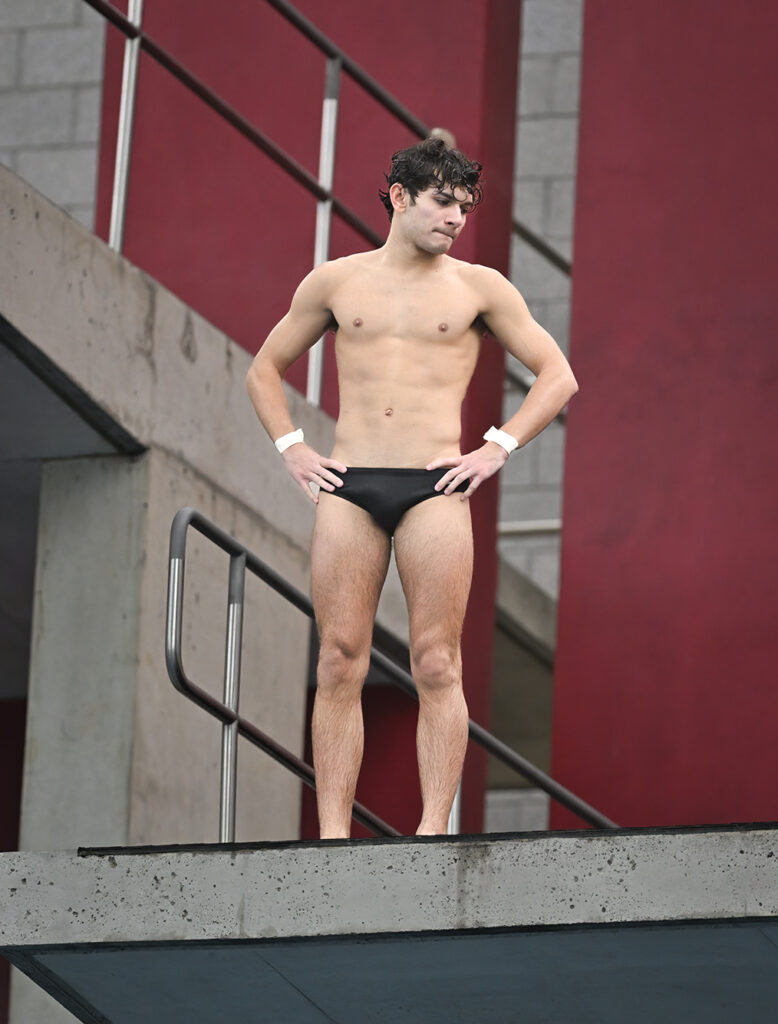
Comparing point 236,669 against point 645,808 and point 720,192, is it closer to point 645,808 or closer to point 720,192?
point 645,808

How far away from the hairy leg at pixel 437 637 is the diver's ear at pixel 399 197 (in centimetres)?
73

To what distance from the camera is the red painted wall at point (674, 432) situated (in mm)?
8641

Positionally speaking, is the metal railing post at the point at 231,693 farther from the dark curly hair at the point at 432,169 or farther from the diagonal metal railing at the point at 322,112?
the diagonal metal railing at the point at 322,112

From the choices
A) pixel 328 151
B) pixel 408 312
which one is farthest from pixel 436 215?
pixel 328 151

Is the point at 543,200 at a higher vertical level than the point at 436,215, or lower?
higher

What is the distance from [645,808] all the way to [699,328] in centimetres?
177

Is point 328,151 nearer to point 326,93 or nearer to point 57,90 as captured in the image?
point 326,93

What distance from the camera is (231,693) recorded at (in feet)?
20.9

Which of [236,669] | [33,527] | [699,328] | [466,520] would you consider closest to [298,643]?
[33,527]

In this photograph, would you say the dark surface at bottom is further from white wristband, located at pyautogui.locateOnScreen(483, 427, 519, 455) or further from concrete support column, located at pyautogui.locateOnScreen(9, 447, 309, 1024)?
concrete support column, located at pyautogui.locateOnScreen(9, 447, 309, 1024)

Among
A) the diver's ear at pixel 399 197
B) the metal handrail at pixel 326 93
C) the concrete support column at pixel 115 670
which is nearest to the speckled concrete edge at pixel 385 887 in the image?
the diver's ear at pixel 399 197

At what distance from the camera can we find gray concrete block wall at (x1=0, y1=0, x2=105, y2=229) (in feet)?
41.5

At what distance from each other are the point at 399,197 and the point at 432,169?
13cm

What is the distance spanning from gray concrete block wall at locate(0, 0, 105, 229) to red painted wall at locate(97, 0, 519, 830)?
8.09 feet
